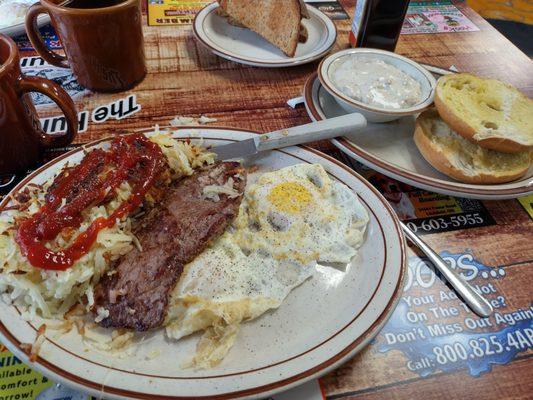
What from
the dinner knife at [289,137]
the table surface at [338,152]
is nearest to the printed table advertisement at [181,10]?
the table surface at [338,152]

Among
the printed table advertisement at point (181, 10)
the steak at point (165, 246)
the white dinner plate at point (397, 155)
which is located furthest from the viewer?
the printed table advertisement at point (181, 10)

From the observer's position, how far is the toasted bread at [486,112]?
2.30 meters

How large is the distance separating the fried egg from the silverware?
0.34 metres

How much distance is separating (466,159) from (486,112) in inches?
16.5

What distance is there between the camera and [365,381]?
61.4 inches

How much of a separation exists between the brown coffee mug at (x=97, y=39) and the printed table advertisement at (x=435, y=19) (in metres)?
2.44

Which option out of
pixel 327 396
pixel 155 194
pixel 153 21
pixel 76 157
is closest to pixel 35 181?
pixel 76 157

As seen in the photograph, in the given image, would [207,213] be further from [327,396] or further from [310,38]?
[310,38]

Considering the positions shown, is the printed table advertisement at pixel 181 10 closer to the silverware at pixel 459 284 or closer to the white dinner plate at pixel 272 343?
the white dinner plate at pixel 272 343

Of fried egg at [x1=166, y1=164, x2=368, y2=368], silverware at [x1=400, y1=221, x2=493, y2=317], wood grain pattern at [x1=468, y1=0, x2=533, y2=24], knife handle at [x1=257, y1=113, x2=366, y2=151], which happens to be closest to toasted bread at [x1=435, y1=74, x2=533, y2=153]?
knife handle at [x1=257, y1=113, x2=366, y2=151]

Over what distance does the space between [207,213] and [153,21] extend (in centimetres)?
242

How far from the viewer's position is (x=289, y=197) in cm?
201

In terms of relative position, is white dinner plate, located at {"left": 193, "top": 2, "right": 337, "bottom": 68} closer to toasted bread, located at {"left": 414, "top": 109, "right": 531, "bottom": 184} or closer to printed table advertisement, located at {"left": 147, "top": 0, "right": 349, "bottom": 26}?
printed table advertisement, located at {"left": 147, "top": 0, "right": 349, "bottom": 26}

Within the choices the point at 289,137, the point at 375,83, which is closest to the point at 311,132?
the point at 289,137
